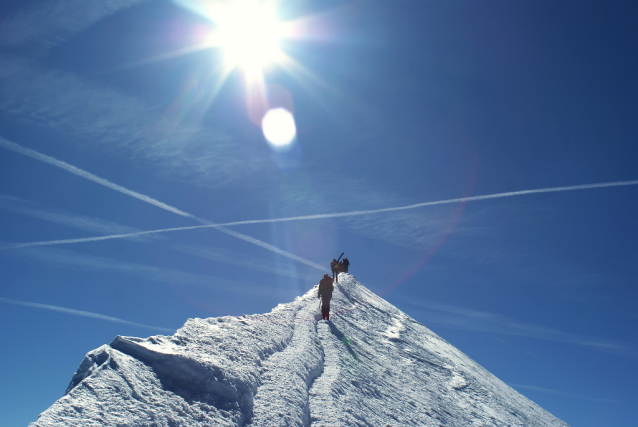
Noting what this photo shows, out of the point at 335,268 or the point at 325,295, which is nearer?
the point at 325,295

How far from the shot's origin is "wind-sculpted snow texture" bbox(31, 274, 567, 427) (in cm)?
665

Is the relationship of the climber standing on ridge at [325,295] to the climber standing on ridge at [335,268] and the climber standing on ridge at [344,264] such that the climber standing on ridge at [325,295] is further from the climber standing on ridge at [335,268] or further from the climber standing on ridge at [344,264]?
the climber standing on ridge at [344,264]

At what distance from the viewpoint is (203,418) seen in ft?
22.8

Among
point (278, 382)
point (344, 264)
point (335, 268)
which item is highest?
point (344, 264)

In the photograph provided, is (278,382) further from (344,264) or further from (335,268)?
(344,264)

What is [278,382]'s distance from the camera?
918 cm

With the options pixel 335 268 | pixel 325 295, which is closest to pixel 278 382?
pixel 325 295

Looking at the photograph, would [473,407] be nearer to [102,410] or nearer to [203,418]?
[203,418]

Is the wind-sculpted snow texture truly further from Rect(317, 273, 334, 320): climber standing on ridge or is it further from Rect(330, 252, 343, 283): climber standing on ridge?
Rect(330, 252, 343, 283): climber standing on ridge

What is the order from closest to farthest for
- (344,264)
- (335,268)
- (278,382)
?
(278,382) → (335,268) → (344,264)

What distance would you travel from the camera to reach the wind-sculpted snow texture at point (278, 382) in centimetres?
665

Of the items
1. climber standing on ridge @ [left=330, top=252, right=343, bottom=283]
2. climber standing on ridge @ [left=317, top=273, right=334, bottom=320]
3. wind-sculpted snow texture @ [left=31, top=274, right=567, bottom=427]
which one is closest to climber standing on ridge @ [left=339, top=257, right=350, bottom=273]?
climber standing on ridge @ [left=330, top=252, right=343, bottom=283]

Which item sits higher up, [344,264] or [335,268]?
[344,264]

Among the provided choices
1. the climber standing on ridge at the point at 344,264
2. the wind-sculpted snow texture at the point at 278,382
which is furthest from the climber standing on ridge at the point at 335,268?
the wind-sculpted snow texture at the point at 278,382
